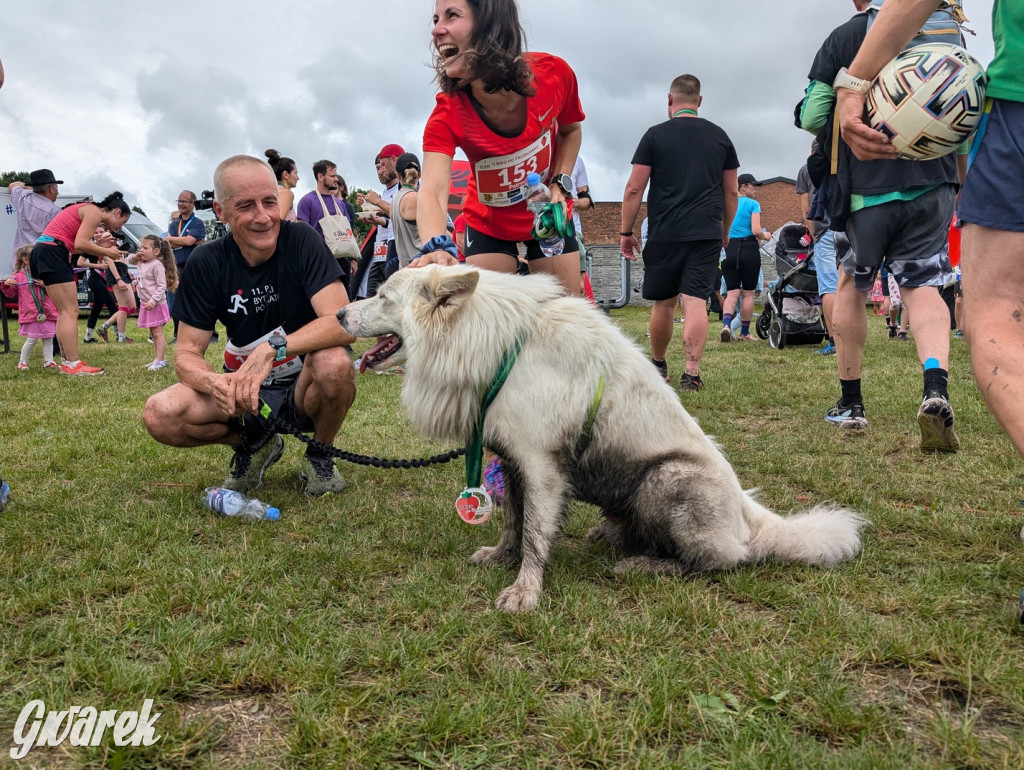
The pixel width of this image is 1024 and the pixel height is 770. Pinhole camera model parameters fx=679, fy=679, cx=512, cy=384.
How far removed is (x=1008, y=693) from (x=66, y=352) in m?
9.86

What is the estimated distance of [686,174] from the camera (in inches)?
253

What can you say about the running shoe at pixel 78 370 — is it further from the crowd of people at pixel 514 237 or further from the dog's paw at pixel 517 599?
the dog's paw at pixel 517 599

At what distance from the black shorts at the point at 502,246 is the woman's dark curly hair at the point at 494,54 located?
85 centimetres

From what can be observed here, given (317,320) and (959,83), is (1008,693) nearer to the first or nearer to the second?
(959,83)

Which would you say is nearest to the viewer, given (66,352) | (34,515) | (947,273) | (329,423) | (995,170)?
(995,170)

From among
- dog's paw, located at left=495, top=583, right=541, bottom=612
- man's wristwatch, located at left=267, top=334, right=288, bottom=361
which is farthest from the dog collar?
man's wristwatch, located at left=267, top=334, right=288, bottom=361

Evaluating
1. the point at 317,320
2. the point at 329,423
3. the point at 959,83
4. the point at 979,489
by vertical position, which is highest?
the point at 959,83

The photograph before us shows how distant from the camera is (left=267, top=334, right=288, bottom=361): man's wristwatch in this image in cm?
341

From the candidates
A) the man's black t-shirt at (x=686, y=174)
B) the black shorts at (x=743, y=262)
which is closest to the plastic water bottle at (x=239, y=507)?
the man's black t-shirt at (x=686, y=174)

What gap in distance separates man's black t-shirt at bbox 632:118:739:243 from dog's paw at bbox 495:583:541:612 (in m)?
4.78

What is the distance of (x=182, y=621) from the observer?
233cm

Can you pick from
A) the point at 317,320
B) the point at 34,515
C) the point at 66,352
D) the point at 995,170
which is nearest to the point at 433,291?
the point at 317,320

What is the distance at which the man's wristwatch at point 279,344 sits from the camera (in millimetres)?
3408

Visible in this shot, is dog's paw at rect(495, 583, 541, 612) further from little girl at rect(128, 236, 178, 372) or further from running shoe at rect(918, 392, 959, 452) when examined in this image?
little girl at rect(128, 236, 178, 372)
